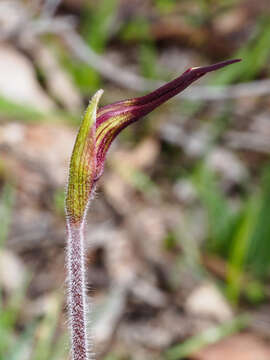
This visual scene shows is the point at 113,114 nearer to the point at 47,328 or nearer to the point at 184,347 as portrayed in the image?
the point at 47,328

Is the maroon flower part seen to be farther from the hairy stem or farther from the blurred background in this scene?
the blurred background

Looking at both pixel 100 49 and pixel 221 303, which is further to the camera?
pixel 100 49

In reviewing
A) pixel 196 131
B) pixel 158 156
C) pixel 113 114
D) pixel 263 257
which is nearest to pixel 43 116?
pixel 158 156

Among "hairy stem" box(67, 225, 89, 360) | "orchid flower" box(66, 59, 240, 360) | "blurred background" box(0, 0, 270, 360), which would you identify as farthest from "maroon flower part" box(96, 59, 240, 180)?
"blurred background" box(0, 0, 270, 360)

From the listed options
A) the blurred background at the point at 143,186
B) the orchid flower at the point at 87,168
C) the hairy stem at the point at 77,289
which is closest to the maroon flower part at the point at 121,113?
the orchid flower at the point at 87,168

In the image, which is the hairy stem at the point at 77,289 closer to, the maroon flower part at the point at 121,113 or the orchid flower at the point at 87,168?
the orchid flower at the point at 87,168

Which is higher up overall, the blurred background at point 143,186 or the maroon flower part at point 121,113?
the blurred background at point 143,186

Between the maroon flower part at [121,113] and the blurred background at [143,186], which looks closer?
the maroon flower part at [121,113]
